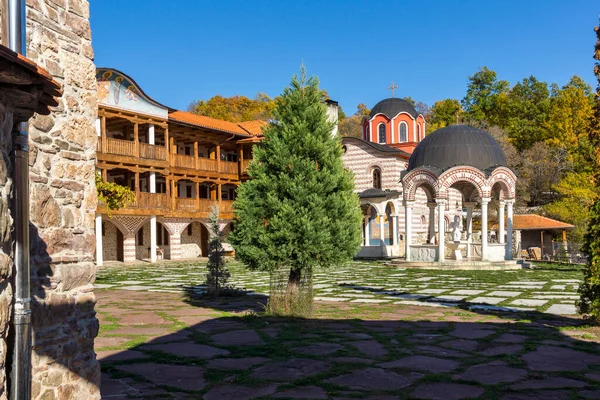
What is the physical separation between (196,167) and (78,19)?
24533 mm

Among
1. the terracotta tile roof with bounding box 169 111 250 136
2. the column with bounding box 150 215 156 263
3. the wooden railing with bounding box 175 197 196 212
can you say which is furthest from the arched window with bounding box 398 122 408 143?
the column with bounding box 150 215 156 263

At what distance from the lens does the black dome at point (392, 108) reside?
117ft

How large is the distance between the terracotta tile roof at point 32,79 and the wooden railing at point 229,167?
27.4m

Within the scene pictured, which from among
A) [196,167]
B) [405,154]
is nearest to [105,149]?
[196,167]

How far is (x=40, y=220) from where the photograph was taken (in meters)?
3.91

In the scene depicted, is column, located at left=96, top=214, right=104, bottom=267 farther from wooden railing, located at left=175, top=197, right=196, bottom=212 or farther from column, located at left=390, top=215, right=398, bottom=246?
column, located at left=390, top=215, right=398, bottom=246

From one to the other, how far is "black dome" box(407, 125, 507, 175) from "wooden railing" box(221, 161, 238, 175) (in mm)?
10976

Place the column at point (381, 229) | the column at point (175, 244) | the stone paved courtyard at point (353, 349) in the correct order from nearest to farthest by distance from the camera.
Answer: the stone paved courtyard at point (353, 349) → the column at point (175, 244) → the column at point (381, 229)

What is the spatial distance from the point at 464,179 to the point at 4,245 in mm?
20219

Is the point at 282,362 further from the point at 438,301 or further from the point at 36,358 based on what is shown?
the point at 438,301

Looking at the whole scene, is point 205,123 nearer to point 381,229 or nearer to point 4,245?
point 381,229

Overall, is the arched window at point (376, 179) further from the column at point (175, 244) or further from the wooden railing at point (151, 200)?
the wooden railing at point (151, 200)

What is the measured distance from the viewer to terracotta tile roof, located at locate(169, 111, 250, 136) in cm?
2866

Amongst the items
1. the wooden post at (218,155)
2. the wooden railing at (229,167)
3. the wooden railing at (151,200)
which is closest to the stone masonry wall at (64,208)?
the wooden railing at (151,200)
